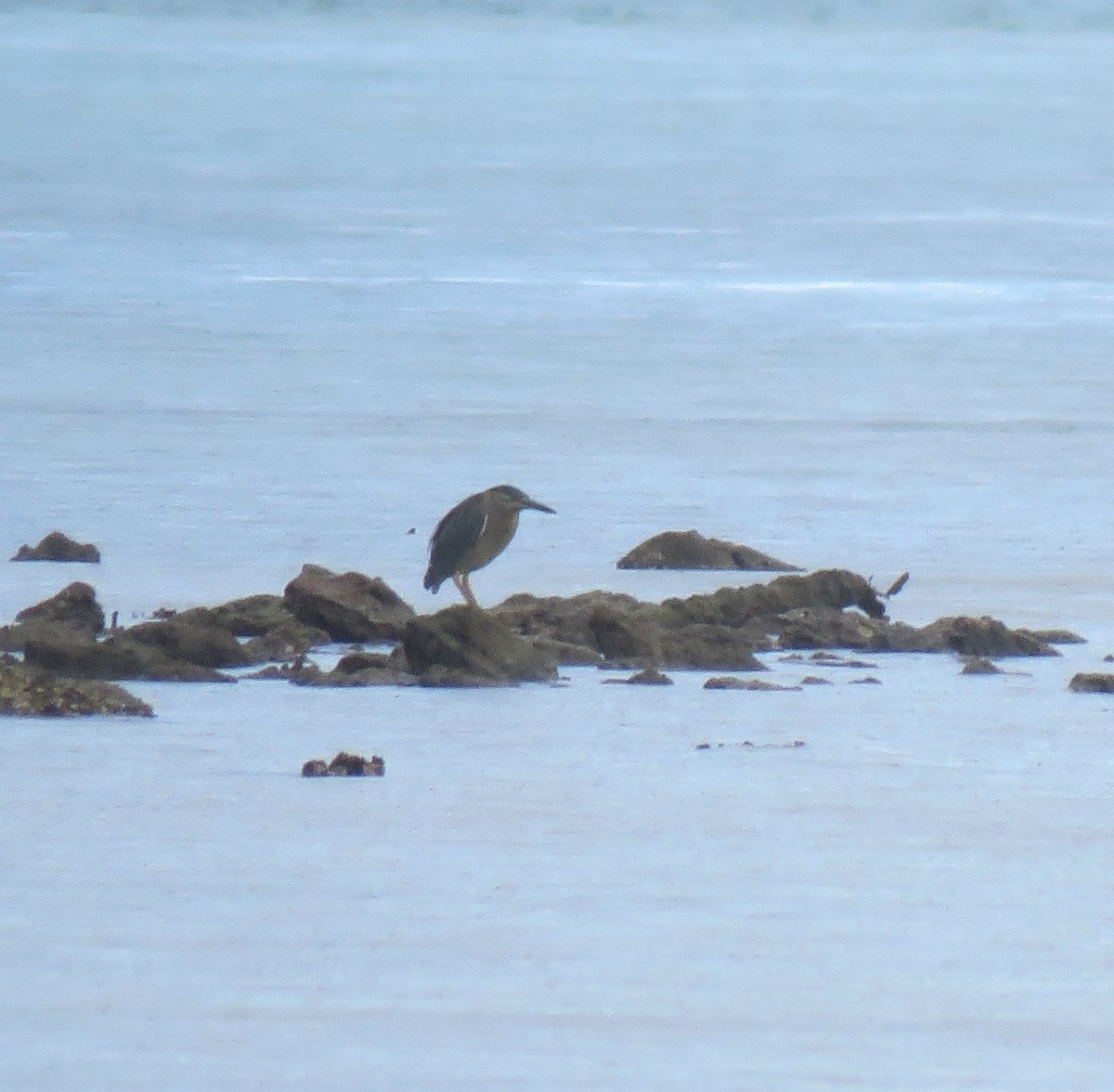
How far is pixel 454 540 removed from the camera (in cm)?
884

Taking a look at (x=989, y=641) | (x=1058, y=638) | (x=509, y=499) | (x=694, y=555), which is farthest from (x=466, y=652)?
(x=694, y=555)

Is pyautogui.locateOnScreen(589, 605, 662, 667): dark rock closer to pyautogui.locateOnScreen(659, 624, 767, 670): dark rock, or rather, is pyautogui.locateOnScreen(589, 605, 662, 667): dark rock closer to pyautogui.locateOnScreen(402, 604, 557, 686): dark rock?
pyautogui.locateOnScreen(659, 624, 767, 670): dark rock

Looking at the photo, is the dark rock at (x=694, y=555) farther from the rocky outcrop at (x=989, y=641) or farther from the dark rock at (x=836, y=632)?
the rocky outcrop at (x=989, y=641)

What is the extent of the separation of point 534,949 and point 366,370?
1171cm

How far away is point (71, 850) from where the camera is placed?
6113mm

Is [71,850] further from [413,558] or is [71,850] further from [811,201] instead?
A: [811,201]

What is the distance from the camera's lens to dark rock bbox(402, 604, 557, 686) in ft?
26.7

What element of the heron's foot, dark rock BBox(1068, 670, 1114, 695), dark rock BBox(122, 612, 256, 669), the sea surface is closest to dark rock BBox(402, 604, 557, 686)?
the sea surface

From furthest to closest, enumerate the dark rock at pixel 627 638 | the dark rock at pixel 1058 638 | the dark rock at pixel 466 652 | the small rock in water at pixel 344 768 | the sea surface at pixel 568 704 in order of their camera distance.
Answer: the dark rock at pixel 1058 638, the dark rock at pixel 627 638, the dark rock at pixel 466 652, the small rock in water at pixel 344 768, the sea surface at pixel 568 704

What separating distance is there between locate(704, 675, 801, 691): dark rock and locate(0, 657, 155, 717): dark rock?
1307 mm

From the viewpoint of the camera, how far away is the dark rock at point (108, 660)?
8.02 metres

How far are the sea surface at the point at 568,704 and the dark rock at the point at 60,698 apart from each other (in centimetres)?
12

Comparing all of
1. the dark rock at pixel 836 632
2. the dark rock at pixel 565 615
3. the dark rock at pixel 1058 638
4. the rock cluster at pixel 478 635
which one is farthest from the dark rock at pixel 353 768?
the dark rock at pixel 1058 638

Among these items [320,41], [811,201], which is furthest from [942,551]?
[320,41]
